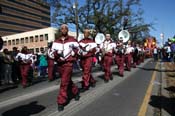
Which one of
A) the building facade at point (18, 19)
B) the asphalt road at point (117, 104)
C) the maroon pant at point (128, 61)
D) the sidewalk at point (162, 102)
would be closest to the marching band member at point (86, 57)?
the asphalt road at point (117, 104)

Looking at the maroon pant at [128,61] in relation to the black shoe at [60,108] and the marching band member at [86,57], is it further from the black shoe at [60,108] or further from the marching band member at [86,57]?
the black shoe at [60,108]

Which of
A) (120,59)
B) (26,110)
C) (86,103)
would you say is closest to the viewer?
(26,110)

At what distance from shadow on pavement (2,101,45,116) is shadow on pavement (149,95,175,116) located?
115 inches

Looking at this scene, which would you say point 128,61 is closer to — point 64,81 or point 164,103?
point 164,103

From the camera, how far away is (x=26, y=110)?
1005 centimetres

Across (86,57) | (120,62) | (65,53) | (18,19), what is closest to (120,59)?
(120,62)

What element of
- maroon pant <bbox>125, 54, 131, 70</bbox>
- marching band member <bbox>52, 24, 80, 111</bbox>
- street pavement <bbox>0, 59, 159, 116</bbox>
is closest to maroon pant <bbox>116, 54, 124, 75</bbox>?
maroon pant <bbox>125, 54, 131, 70</bbox>

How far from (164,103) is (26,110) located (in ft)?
11.7

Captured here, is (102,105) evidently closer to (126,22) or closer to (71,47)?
(71,47)

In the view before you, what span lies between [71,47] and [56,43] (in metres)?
0.39

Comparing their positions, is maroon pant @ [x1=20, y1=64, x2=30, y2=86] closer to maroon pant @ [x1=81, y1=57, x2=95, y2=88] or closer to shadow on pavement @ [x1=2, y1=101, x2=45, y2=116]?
maroon pant @ [x1=81, y1=57, x2=95, y2=88]

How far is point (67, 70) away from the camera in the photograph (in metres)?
10.4

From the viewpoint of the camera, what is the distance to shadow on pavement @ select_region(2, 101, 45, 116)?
379 inches

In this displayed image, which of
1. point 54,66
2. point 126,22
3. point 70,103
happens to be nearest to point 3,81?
point 54,66
